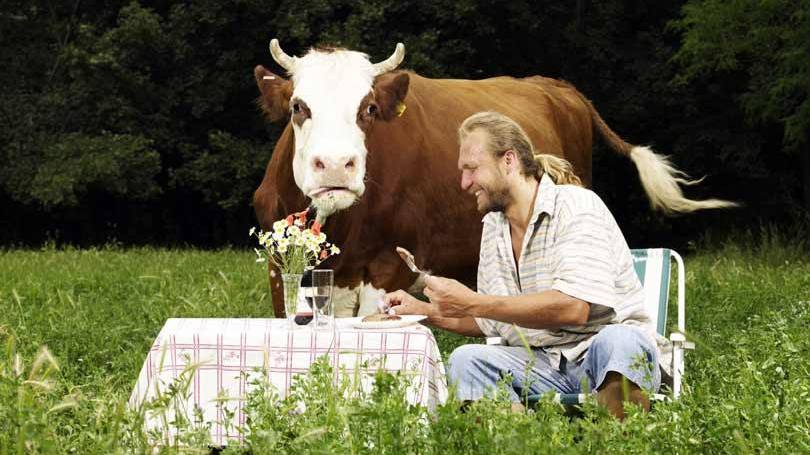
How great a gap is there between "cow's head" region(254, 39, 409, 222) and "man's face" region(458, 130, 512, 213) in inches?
45.2

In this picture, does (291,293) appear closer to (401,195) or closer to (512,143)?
(512,143)

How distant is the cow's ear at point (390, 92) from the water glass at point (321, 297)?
212cm

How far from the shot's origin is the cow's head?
538 cm

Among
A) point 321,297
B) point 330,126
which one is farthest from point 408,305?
point 330,126

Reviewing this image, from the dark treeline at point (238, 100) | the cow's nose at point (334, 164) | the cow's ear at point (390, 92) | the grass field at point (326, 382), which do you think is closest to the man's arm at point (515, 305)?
the grass field at point (326, 382)

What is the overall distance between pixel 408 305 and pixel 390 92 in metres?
2.25

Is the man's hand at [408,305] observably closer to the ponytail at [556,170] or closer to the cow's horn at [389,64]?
the ponytail at [556,170]

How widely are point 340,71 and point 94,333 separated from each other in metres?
2.30

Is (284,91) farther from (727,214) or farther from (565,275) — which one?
(727,214)

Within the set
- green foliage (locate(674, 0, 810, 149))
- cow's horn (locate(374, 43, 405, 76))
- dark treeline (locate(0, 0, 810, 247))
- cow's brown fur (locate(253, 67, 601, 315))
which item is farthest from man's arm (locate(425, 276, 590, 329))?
dark treeline (locate(0, 0, 810, 247))

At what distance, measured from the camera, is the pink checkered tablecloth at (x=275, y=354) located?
12.9 ft

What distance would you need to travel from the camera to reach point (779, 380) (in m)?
4.14

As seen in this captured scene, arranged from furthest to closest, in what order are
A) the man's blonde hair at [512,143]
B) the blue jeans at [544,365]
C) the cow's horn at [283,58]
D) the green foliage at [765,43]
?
the green foliage at [765,43] → the cow's horn at [283,58] → the man's blonde hair at [512,143] → the blue jeans at [544,365]

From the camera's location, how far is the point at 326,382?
312cm
